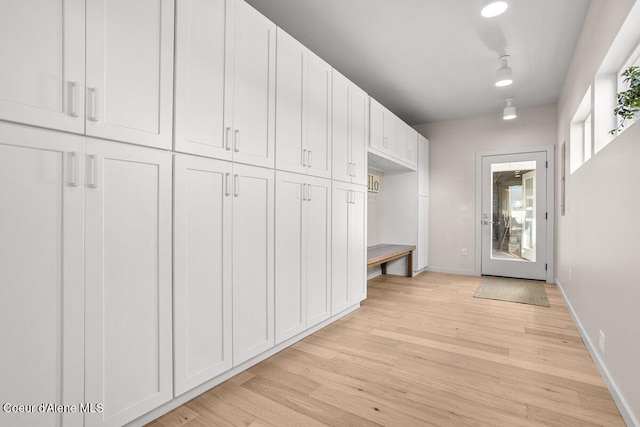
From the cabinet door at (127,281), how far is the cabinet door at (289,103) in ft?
2.97

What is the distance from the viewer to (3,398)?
1095 millimetres

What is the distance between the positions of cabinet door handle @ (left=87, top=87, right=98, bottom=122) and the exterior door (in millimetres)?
5394

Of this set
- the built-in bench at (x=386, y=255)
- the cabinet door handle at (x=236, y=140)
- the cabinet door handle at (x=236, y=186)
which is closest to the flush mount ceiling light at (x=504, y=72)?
the built-in bench at (x=386, y=255)

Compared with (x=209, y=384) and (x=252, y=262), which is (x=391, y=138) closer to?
(x=252, y=262)

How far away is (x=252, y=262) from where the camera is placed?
2.06 meters

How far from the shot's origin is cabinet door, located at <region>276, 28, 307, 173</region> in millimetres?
2270

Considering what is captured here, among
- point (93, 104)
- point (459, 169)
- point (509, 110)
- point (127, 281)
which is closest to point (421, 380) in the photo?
point (127, 281)

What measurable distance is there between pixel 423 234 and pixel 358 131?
2.82m

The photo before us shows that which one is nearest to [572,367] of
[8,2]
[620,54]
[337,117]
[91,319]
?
[620,54]

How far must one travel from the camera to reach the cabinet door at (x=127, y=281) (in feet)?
4.31

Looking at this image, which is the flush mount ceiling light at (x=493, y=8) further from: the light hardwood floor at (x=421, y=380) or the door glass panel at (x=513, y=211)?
the door glass panel at (x=513, y=211)

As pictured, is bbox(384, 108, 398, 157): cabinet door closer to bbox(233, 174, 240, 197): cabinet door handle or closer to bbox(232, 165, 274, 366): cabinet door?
bbox(232, 165, 274, 366): cabinet door

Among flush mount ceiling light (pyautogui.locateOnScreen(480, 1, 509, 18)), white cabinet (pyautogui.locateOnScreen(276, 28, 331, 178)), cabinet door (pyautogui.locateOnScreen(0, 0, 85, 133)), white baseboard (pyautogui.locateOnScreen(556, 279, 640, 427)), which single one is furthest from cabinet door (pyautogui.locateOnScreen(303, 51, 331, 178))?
white baseboard (pyautogui.locateOnScreen(556, 279, 640, 427))

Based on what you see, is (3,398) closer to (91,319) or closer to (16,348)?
(16,348)
